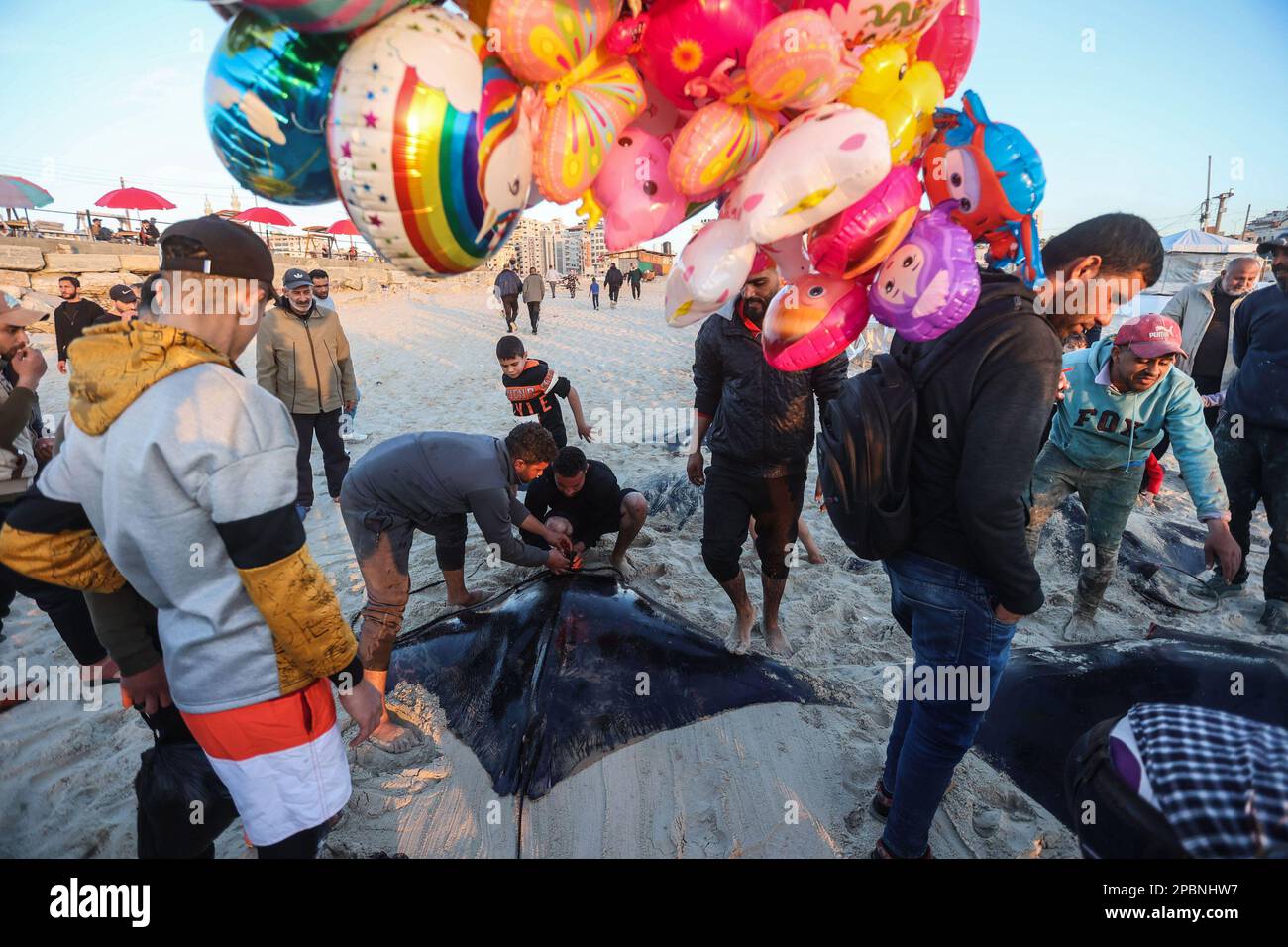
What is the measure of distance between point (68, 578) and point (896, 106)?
2413mm

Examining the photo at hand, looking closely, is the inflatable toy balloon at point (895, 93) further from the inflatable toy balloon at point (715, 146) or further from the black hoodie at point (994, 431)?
the black hoodie at point (994, 431)

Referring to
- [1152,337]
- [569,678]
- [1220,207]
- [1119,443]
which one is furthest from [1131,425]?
[1220,207]

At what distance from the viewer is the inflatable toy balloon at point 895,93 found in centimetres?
146

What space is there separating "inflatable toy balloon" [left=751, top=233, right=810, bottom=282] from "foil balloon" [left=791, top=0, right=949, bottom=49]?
507 mm

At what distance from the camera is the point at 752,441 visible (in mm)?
2701

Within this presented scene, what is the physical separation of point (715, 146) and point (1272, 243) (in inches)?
151

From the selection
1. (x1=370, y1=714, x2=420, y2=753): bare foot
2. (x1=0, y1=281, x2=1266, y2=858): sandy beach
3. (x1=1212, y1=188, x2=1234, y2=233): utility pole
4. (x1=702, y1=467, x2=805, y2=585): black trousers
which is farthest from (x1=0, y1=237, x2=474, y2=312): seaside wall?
(x1=1212, y1=188, x2=1234, y2=233): utility pole

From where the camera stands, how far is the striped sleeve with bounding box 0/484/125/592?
1.28m

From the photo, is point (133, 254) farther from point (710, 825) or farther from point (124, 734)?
point (710, 825)

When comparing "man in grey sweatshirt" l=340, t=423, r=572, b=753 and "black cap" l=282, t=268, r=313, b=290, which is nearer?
"man in grey sweatshirt" l=340, t=423, r=572, b=753

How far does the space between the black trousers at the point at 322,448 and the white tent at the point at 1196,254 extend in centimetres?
2185

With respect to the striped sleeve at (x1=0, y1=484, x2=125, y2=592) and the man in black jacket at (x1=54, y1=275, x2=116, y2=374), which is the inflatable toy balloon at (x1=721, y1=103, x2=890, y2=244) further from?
the man in black jacket at (x1=54, y1=275, x2=116, y2=374)

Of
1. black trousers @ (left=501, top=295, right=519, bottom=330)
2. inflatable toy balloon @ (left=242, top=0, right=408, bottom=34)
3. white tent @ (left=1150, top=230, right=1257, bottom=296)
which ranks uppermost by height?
white tent @ (left=1150, top=230, right=1257, bottom=296)
